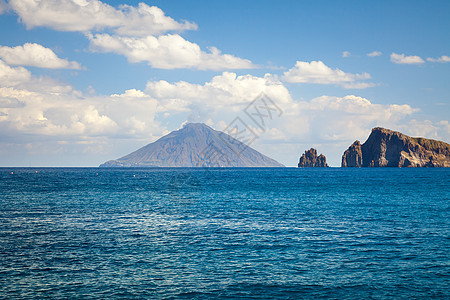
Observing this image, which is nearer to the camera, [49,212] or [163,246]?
[163,246]

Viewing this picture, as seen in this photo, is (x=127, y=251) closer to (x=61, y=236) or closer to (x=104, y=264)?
(x=104, y=264)

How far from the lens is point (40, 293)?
76.4 ft

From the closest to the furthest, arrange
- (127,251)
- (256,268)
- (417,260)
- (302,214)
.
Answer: (256,268) → (417,260) → (127,251) → (302,214)

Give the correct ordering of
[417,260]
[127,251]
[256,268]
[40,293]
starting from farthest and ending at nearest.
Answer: [127,251], [417,260], [256,268], [40,293]

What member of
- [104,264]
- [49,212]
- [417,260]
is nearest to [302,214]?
[417,260]

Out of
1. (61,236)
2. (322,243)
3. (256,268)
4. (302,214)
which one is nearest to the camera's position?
(256,268)

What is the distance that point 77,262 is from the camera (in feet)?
98.3

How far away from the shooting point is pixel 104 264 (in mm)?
29438

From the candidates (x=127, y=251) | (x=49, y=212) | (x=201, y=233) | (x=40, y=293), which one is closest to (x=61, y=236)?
(x=127, y=251)

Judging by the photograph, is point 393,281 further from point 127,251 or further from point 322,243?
point 127,251

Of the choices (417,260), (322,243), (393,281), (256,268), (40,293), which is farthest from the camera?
(322,243)

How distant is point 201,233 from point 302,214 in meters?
21.1

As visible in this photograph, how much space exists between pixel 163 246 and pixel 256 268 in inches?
431

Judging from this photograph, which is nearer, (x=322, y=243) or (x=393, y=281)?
(x=393, y=281)
